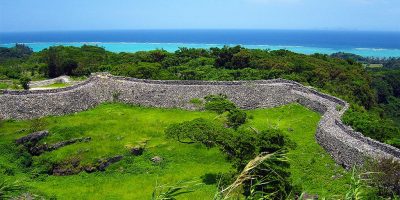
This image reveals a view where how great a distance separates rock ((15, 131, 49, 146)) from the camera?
33031mm

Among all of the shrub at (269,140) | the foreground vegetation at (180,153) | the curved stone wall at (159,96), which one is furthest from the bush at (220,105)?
the shrub at (269,140)

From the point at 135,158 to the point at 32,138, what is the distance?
28.2 feet

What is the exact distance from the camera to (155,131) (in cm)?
3703

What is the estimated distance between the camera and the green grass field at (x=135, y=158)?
27.4 m

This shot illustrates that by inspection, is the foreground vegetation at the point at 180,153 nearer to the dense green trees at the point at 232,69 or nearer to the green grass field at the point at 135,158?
the green grass field at the point at 135,158

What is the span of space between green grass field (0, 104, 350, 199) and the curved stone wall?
5.77 feet

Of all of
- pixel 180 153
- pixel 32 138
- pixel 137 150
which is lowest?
pixel 180 153

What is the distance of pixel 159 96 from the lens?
4609 cm

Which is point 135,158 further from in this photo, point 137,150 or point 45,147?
point 45,147

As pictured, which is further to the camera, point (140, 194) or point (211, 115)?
point (211, 115)

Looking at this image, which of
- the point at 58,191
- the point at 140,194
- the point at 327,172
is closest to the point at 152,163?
the point at 140,194

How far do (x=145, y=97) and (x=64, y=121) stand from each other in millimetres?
10315

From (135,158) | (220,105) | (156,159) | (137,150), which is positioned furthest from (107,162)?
(220,105)

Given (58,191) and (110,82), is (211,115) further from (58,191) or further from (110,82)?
(58,191)
